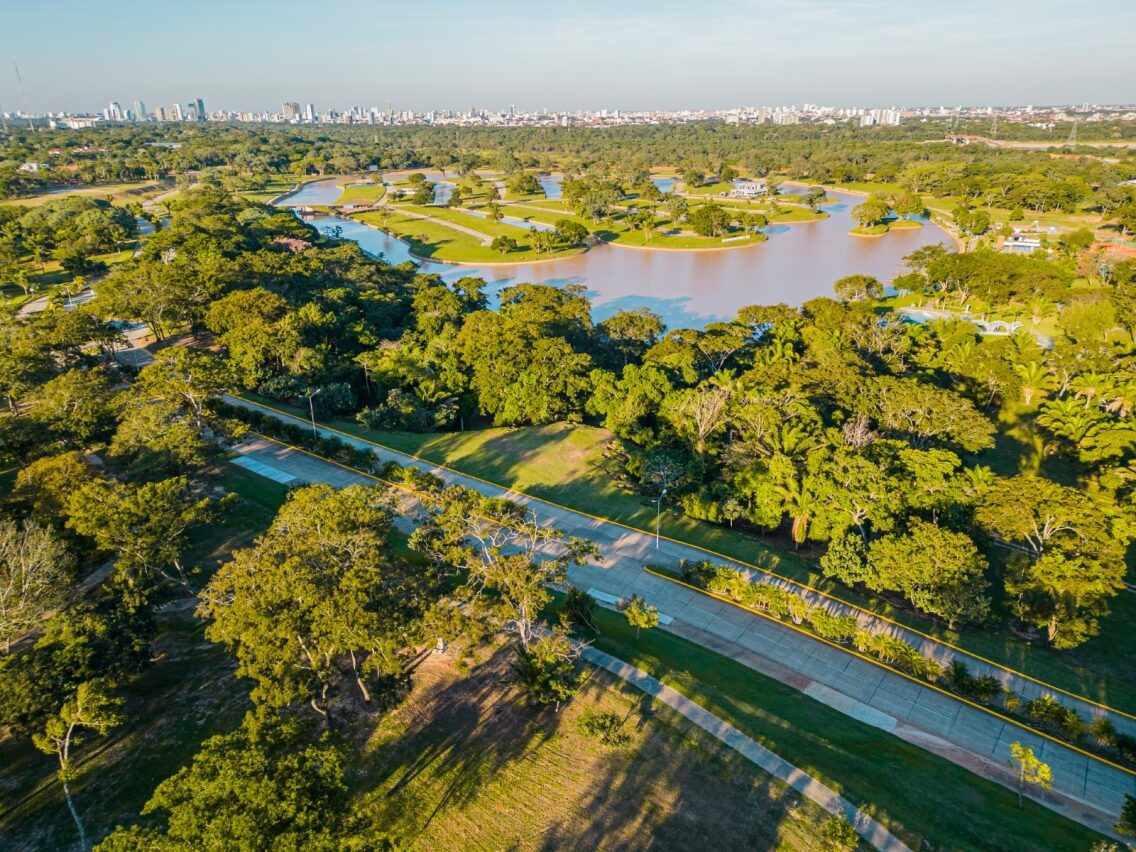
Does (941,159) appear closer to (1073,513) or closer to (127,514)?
(1073,513)

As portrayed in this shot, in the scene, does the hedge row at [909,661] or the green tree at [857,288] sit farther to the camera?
the green tree at [857,288]

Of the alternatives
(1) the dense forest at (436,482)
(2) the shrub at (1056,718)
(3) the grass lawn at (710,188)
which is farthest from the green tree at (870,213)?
(2) the shrub at (1056,718)

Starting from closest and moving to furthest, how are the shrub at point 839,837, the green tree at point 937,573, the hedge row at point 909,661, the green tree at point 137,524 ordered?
the shrub at point 839,837 < the hedge row at point 909,661 < the green tree at point 137,524 < the green tree at point 937,573

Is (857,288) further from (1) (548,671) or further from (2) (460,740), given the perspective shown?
(2) (460,740)

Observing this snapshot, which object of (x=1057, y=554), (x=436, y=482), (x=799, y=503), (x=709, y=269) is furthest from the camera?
(x=709, y=269)

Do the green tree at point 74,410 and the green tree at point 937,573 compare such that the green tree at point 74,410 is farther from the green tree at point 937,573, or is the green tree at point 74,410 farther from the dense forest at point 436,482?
the green tree at point 937,573

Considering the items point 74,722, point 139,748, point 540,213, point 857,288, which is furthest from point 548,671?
point 540,213
